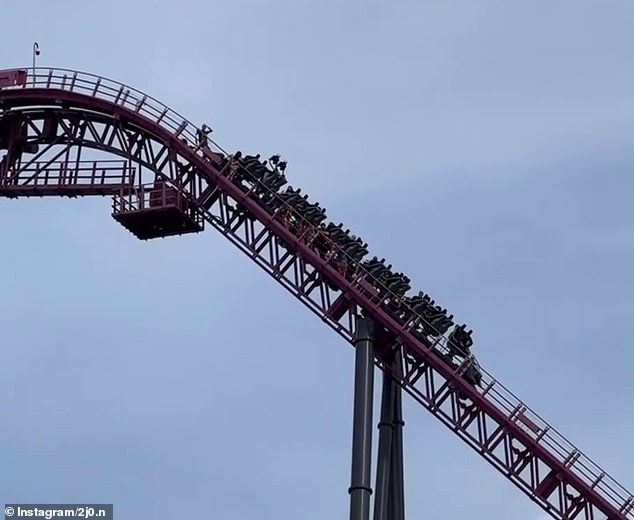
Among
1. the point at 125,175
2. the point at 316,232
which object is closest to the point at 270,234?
the point at 316,232

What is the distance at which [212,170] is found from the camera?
49344 millimetres

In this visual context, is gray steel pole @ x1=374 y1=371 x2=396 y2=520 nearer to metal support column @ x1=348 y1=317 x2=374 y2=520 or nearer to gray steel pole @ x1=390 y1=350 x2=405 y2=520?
gray steel pole @ x1=390 y1=350 x2=405 y2=520

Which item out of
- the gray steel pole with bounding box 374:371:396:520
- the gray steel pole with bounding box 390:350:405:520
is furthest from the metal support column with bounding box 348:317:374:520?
the gray steel pole with bounding box 374:371:396:520

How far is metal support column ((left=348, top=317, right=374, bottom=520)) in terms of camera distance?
147 ft

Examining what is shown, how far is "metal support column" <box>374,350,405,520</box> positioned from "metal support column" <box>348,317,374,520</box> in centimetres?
118

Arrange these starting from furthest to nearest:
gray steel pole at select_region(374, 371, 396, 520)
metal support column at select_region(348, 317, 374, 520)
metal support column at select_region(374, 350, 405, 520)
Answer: metal support column at select_region(374, 350, 405, 520) → gray steel pole at select_region(374, 371, 396, 520) → metal support column at select_region(348, 317, 374, 520)

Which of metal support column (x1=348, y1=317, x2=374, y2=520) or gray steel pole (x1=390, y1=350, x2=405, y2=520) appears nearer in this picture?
metal support column (x1=348, y1=317, x2=374, y2=520)

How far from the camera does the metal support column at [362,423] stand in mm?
44938

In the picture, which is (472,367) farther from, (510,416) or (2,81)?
(2,81)

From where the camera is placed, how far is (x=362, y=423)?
45.9 meters

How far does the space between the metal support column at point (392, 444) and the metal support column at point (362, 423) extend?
1.18m

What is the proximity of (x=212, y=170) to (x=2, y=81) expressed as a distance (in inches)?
306

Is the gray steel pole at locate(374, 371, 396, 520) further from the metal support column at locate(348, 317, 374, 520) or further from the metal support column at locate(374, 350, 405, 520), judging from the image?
the metal support column at locate(348, 317, 374, 520)

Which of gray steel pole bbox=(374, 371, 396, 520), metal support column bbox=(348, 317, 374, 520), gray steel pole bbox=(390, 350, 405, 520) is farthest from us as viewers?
gray steel pole bbox=(390, 350, 405, 520)
